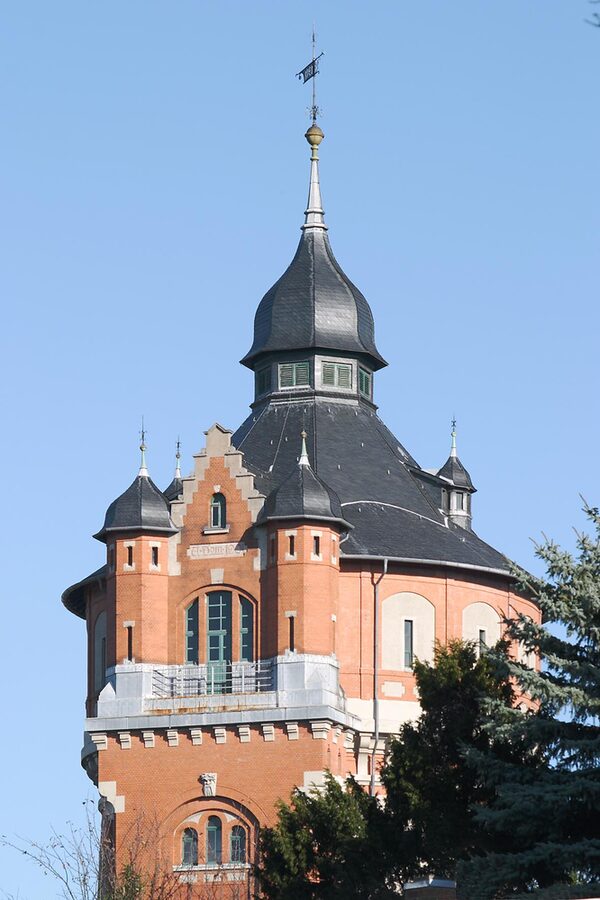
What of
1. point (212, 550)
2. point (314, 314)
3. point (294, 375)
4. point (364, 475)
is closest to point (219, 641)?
point (212, 550)

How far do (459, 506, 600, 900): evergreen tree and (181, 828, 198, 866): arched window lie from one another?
60.7 ft

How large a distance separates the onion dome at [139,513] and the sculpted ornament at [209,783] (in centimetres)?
659

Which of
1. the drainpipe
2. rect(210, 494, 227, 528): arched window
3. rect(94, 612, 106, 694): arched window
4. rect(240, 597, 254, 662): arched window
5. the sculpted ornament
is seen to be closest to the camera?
the sculpted ornament

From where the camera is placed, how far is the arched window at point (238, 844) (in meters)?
68.8

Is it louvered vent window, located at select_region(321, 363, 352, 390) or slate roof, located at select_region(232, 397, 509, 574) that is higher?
A: louvered vent window, located at select_region(321, 363, 352, 390)

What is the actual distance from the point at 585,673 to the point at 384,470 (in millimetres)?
26086

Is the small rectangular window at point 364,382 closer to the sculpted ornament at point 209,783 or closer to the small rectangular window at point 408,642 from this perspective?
the small rectangular window at point 408,642

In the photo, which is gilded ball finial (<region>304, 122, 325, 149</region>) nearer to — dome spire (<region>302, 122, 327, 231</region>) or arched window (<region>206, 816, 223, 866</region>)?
dome spire (<region>302, 122, 327, 231</region>)

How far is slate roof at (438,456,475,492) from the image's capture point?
7712 centimetres

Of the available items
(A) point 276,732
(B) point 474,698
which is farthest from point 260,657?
(B) point 474,698

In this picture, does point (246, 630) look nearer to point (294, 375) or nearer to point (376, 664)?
point (376, 664)

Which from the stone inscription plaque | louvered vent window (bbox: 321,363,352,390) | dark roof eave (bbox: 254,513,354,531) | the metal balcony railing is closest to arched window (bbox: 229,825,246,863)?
the metal balcony railing

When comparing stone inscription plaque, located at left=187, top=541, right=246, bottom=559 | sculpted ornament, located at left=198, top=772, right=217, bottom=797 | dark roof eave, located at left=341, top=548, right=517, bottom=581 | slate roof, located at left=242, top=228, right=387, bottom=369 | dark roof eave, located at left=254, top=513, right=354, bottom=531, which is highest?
slate roof, located at left=242, top=228, right=387, bottom=369

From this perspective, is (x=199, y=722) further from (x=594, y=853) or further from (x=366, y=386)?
(x=594, y=853)
